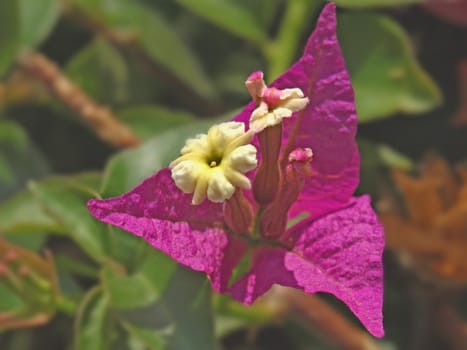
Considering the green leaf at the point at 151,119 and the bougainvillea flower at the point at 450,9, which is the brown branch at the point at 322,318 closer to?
the green leaf at the point at 151,119

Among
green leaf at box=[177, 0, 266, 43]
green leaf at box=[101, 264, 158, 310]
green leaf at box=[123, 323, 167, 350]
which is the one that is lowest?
green leaf at box=[123, 323, 167, 350]

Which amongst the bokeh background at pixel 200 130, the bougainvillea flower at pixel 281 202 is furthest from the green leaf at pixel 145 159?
the bougainvillea flower at pixel 281 202

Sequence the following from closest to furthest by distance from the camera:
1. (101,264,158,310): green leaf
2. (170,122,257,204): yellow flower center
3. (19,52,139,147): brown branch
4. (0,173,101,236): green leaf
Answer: (170,122,257,204): yellow flower center → (101,264,158,310): green leaf → (0,173,101,236): green leaf → (19,52,139,147): brown branch

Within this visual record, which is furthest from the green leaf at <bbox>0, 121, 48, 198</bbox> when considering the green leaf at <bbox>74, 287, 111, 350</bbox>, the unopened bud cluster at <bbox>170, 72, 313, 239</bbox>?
the unopened bud cluster at <bbox>170, 72, 313, 239</bbox>

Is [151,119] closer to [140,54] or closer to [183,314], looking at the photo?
[140,54]

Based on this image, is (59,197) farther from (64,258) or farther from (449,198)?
(449,198)

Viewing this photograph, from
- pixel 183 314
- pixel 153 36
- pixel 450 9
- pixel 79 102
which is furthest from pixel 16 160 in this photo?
pixel 450 9

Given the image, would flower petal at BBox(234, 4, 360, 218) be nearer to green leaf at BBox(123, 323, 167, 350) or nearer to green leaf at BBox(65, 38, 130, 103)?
green leaf at BBox(123, 323, 167, 350)
